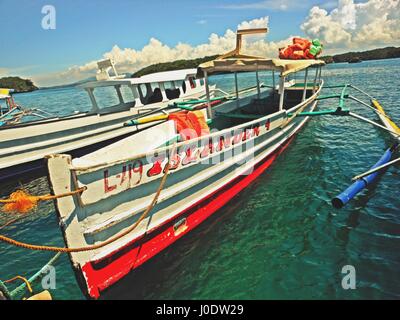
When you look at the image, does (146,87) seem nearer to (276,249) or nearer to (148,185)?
(148,185)

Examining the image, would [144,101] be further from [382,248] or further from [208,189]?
[382,248]

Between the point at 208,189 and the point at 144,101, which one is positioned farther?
the point at 144,101

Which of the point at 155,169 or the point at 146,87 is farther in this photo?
the point at 146,87

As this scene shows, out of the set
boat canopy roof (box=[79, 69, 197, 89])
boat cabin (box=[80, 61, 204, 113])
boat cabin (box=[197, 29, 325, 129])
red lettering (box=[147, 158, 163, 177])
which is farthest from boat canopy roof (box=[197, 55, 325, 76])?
boat canopy roof (box=[79, 69, 197, 89])

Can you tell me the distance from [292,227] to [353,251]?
4.10ft

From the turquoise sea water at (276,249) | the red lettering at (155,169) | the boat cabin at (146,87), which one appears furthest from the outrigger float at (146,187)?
the boat cabin at (146,87)

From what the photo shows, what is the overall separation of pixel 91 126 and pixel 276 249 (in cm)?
923

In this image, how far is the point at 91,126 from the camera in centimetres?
1130

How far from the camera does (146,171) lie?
175 inches

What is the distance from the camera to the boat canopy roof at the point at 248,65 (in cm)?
680

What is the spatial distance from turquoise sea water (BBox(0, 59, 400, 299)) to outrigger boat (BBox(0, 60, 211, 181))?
117 inches

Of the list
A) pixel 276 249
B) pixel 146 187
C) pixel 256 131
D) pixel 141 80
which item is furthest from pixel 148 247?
pixel 141 80

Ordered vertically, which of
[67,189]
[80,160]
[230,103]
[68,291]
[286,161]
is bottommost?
[68,291]
